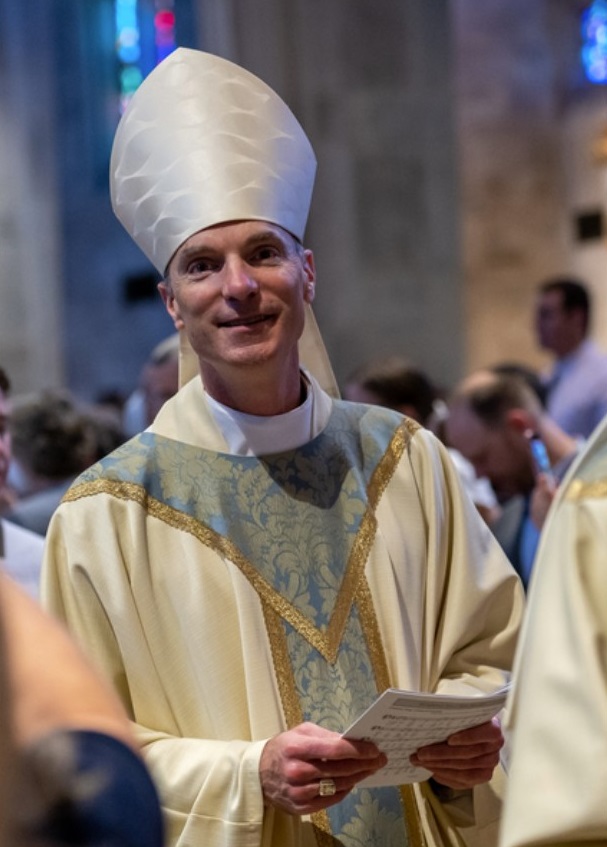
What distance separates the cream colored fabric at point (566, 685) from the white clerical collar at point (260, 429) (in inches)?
47.4

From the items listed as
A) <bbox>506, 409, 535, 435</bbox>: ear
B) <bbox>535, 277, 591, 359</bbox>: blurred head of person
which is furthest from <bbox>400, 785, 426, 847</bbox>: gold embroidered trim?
<bbox>535, 277, 591, 359</bbox>: blurred head of person

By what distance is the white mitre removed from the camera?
9.88 feet

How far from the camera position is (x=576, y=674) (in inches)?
66.4

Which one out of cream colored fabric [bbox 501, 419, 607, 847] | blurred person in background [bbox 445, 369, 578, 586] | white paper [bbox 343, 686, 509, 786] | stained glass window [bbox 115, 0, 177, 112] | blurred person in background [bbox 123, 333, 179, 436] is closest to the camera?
cream colored fabric [bbox 501, 419, 607, 847]

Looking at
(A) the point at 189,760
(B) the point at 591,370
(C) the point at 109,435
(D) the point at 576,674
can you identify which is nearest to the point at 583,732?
(D) the point at 576,674

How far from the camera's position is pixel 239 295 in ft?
9.29

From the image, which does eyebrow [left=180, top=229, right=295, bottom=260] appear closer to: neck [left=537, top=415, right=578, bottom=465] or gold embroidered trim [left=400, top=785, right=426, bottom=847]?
gold embroidered trim [left=400, top=785, right=426, bottom=847]

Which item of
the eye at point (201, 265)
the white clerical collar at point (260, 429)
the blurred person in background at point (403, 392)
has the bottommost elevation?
the blurred person in background at point (403, 392)

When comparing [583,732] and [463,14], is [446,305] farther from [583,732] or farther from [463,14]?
[583,732]

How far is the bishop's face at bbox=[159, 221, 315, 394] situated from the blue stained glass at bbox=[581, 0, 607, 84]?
35.4ft

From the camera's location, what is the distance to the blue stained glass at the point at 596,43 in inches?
521

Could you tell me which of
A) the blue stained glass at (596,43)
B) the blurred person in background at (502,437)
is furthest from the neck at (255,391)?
the blue stained glass at (596,43)

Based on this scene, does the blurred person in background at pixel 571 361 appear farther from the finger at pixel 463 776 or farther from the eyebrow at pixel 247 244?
the finger at pixel 463 776

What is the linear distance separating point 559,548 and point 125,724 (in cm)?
72
